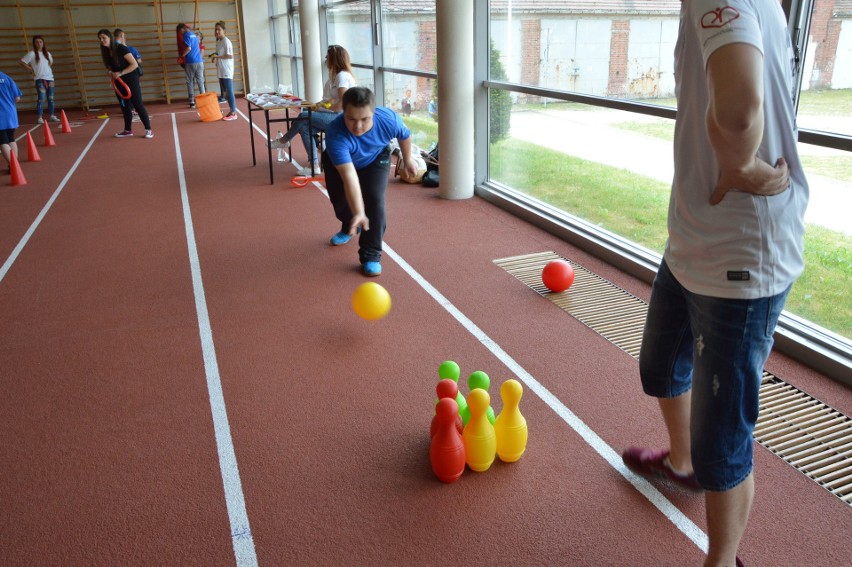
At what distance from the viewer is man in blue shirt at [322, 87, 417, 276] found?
446 cm

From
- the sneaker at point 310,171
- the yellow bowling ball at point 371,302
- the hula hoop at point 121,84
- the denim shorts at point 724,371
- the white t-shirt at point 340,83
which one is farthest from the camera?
the hula hoop at point 121,84

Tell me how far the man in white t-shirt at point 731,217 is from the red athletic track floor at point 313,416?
741 mm

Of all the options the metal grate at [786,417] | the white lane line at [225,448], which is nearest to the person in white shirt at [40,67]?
the white lane line at [225,448]

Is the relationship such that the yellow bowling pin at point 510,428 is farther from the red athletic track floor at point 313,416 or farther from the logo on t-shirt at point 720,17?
the logo on t-shirt at point 720,17

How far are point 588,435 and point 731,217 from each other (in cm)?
168

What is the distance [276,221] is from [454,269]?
2362 millimetres

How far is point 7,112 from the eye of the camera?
8.46 m

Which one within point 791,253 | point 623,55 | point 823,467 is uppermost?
point 623,55

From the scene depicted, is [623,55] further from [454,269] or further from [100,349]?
[100,349]

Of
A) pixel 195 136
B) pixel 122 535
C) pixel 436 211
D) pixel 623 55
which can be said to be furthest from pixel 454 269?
pixel 195 136

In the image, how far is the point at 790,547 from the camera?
244 cm

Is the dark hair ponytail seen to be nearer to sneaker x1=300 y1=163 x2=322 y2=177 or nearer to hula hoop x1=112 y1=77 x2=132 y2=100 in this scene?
hula hoop x1=112 y1=77 x2=132 y2=100

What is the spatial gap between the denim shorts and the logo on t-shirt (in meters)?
0.69

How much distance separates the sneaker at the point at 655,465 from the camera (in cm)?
269
